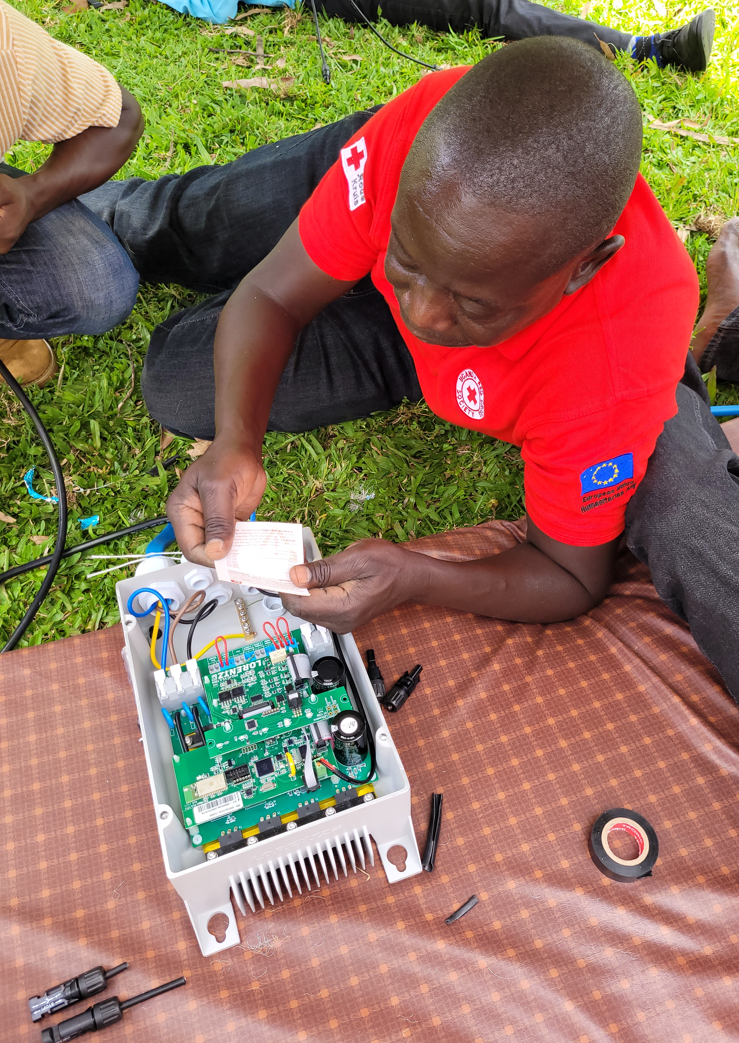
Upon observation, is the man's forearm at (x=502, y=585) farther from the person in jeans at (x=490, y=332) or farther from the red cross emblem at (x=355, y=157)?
the red cross emblem at (x=355, y=157)

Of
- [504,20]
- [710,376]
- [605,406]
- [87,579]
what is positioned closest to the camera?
[605,406]

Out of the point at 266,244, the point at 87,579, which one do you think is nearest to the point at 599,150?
the point at 266,244

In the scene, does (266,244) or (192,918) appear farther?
(266,244)

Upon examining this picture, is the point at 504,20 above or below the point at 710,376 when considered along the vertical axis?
above

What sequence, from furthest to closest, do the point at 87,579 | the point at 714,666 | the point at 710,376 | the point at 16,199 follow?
the point at 710,376, the point at 87,579, the point at 16,199, the point at 714,666

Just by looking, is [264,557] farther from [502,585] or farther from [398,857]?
[398,857]

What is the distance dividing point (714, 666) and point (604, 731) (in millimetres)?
335

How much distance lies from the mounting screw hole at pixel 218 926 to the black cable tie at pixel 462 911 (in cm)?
50

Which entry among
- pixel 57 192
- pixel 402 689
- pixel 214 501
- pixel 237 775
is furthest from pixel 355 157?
pixel 237 775

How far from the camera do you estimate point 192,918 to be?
56.4 inches

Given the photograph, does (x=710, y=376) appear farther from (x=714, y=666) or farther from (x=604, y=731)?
(x=604, y=731)

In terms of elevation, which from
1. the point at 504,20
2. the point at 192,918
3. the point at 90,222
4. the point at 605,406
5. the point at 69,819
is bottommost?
the point at 69,819

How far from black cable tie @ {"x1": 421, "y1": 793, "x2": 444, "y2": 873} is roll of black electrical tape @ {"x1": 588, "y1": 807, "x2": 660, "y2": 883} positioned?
1.20 ft

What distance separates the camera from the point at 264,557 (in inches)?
58.1
